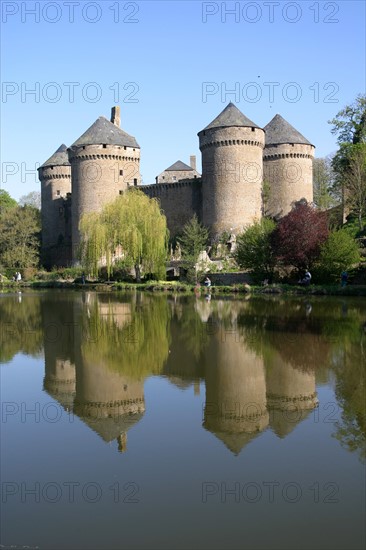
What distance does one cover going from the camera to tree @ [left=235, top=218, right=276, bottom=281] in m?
28.1

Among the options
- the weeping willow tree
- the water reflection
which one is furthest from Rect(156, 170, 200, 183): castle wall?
the water reflection

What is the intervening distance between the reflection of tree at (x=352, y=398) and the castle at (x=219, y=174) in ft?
93.4

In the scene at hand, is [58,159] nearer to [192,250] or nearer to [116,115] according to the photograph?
[116,115]

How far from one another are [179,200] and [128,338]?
30579mm

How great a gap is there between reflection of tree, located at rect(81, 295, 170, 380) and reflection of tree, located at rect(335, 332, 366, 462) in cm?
270

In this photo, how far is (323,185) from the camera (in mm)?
52125

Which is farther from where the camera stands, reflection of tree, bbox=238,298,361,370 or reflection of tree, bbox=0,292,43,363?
reflection of tree, bbox=0,292,43,363

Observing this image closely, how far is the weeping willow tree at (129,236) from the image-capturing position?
31344mm

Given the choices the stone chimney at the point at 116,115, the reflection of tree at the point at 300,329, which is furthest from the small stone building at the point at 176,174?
the reflection of tree at the point at 300,329

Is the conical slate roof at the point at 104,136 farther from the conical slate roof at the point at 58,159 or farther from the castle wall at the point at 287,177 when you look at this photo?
the castle wall at the point at 287,177

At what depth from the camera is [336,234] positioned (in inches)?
1005

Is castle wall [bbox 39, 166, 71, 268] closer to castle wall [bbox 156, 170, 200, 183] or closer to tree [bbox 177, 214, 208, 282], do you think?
castle wall [bbox 156, 170, 200, 183]

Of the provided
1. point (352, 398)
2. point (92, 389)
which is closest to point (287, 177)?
point (92, 389)

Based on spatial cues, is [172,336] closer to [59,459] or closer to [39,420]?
[39,420]
